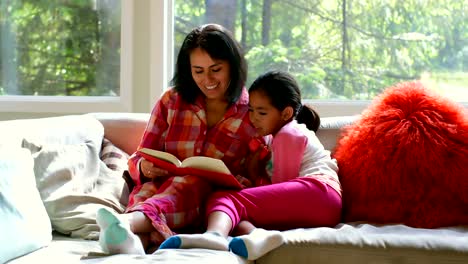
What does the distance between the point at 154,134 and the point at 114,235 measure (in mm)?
770

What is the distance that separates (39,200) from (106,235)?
30 centimetres

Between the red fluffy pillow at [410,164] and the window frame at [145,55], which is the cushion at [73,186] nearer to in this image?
the red fluffy pillow at [410,164]

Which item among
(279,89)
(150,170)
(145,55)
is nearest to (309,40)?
(145,55)

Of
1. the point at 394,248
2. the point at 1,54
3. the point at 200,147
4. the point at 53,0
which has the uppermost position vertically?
the point at 53,0

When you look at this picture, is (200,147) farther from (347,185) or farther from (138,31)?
(138,31)

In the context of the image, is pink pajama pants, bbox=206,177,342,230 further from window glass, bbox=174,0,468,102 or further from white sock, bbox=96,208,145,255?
window glass, bbox=174,0,468,102

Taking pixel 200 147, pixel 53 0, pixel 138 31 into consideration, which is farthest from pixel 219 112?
pixel 53 0

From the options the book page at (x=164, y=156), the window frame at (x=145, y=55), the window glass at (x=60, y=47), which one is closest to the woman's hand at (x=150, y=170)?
the book page at (x=164, y=156)

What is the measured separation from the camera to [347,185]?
2.59 metres

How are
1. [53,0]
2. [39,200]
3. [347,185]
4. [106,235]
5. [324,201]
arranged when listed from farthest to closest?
[53,0] → [347,185] → [324,201] → [39,200] → [106,235]

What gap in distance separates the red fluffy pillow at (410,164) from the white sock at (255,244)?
0.57 metres

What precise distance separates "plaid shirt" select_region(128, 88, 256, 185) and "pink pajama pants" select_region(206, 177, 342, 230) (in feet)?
0.85

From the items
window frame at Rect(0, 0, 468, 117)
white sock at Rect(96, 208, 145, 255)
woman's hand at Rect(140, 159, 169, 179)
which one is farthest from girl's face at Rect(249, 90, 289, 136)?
window frame at Rect(0, 0, 468, 117)

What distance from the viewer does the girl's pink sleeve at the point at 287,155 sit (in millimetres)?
2518
